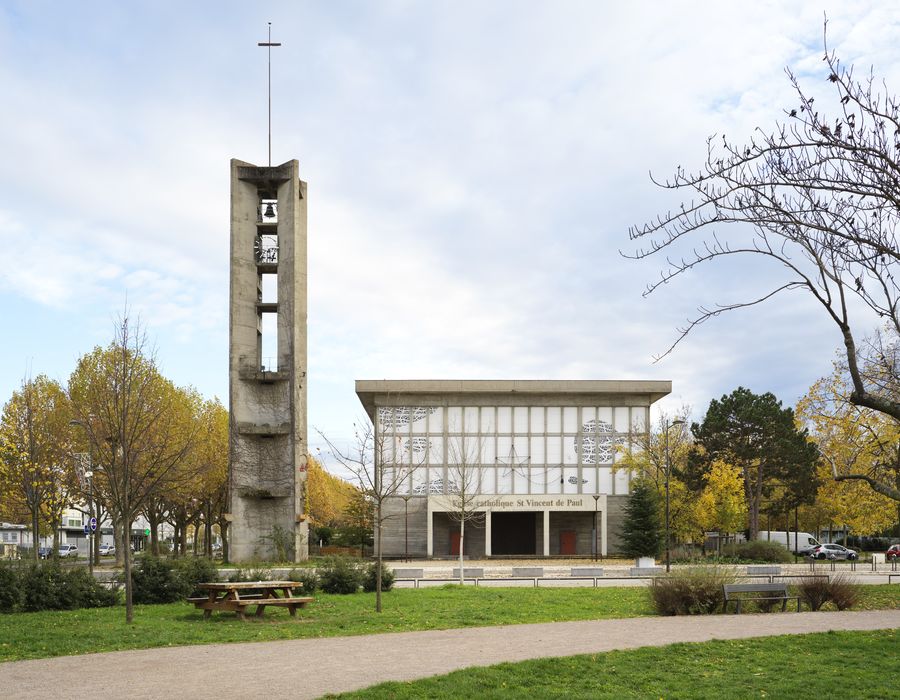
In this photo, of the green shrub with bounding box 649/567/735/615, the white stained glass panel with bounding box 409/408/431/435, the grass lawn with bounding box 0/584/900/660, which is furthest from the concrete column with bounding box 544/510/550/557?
the green shrub with bounding box 649/567/735/615

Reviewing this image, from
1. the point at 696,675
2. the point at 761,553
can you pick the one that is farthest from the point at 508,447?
the point at 696,675

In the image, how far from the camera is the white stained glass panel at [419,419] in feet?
200

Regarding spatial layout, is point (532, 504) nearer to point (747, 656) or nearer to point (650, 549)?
point (650, 549)

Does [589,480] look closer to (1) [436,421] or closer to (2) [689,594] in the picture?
(1) [436,421]

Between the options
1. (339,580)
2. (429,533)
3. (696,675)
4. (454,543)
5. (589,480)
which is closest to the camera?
(696,675)

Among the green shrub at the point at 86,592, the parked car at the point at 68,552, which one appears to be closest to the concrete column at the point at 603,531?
the parked car at the point at 68,552

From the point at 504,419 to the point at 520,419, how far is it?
110cm

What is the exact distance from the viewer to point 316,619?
1845 cm

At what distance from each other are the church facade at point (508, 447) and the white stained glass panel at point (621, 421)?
69 millimetres

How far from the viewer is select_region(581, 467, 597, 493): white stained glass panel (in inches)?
2379

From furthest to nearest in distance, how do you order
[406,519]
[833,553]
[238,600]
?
[406,519] → [833,553] → [238,600]

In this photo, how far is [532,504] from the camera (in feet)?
195

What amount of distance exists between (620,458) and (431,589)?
35.4 metres

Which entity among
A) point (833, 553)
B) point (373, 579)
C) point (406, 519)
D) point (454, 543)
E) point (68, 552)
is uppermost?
point (373, 579)
